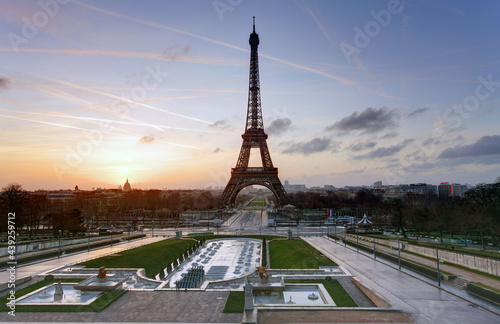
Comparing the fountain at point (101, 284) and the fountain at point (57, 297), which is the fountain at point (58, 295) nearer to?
the fountain at point (57, 297)

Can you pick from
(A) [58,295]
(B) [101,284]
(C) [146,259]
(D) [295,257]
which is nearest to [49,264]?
(C) [146,259]

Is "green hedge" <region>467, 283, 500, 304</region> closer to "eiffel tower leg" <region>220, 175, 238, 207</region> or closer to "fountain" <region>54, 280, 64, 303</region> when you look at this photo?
"fountain" <region>54, 280, 64, 303</region>

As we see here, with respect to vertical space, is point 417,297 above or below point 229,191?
below

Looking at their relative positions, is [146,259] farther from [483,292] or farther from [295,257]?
[483,292]

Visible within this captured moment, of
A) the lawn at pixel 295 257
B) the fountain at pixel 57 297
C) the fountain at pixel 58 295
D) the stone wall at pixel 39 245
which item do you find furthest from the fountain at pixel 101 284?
the stone wall at pixel 39 245

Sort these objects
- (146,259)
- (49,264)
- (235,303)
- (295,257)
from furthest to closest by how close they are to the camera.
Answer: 1. (295,257)
2. (146,259)
3. (49,264)
4. (235,303)

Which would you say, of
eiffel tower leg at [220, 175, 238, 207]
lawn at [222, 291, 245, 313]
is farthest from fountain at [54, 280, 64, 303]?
eiffel tower leg at [220, 175, 238, 207]

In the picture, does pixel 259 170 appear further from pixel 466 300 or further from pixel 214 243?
pixel 466 300
